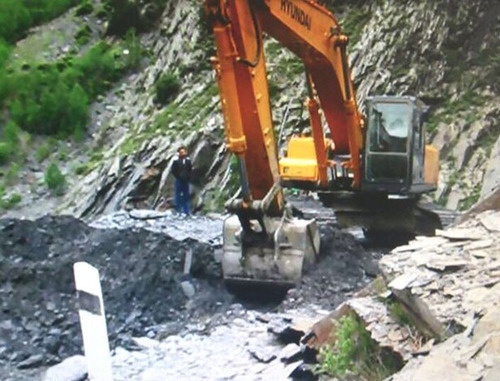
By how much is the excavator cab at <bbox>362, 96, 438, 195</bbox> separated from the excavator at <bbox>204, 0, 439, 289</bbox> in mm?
14

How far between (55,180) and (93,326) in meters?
19.5

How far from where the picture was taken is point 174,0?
2802cm

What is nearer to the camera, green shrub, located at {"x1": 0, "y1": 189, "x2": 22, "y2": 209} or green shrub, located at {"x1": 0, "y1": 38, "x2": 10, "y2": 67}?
green shrub, located at {"x1": 0, "y1": 189, "x2": 22, "y2": 209}

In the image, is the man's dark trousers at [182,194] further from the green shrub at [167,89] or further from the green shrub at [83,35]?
the green shrub at [83,35]

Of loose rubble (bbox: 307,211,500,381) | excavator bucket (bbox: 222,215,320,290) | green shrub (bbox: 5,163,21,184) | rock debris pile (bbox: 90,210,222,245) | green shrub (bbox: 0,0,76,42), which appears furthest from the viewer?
green shrub (bbox: 0,0,76,42)

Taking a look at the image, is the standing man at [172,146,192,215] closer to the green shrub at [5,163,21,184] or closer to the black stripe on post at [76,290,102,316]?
the green shrub at [5,163,21,184]

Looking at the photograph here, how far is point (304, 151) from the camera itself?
1345cm

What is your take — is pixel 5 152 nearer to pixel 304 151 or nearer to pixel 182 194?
pixel 182 194

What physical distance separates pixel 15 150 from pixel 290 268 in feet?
58.1

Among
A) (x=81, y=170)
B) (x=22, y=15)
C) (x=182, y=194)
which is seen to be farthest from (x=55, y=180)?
(x=22, y=15)

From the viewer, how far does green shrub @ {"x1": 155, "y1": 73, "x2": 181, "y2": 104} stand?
24453 millimetres

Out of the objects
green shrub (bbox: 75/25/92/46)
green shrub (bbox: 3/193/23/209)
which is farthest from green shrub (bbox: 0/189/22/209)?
green shrub (bbox: 75/25/92/46)

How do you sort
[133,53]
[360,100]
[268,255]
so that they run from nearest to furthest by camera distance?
[268,255] → [360,100] → [133,53]

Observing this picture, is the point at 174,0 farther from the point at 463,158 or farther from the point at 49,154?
the point at 463,158
